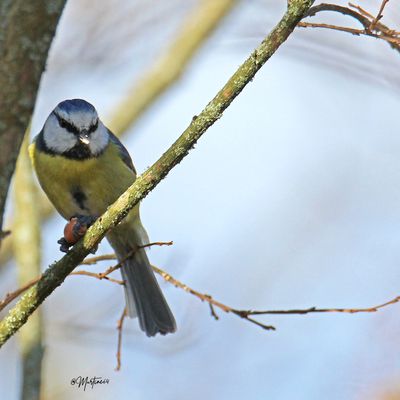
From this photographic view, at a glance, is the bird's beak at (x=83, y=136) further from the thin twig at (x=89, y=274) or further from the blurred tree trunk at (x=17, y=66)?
the thin twig at (x=89, y=274)

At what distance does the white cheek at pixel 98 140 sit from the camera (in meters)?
3.50

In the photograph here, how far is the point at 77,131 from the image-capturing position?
137 inches

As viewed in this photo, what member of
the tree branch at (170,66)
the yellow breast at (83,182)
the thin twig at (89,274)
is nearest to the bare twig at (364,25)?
the thin twig at (89,274)

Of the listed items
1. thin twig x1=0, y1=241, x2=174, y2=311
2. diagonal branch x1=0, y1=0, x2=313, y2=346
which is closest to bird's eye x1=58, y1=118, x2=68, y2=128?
thin twig x1=0, y1=241, x2=174, y2=311

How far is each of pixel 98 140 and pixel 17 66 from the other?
0.81 m

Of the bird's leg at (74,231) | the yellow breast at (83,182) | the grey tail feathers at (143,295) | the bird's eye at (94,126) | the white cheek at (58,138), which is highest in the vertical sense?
the bird's leg at (74,231)

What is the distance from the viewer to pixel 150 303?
12.5 feet

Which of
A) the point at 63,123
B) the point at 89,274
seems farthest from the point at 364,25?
the point at 63,123

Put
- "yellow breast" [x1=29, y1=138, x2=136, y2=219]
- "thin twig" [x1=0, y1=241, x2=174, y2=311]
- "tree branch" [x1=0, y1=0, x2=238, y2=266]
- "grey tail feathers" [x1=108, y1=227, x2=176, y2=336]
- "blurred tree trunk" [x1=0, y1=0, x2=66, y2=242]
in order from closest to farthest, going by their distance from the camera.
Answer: "thin twig" [x1=0, y1=241, x2=174, y2=311], "blurred tree trunk" [x1=0, y1=0, x2=66, y2=242], "yellow breast" [x1=29, y1=138, x2=136, y2=219], "grey tail feathers" [x1=108, y1=227, x2=176, y2=336], "tree branch" [x1=0, y1=0, x2=238, y2=266]

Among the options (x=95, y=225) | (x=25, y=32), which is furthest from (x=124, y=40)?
(x=95, y=225)

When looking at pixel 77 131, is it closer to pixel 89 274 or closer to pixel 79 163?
pixel 79 163

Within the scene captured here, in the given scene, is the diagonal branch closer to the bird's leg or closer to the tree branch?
the bird's leg

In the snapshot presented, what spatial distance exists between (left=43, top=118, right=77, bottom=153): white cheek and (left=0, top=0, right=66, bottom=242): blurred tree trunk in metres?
0.66

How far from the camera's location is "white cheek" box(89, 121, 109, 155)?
11.5 feet
